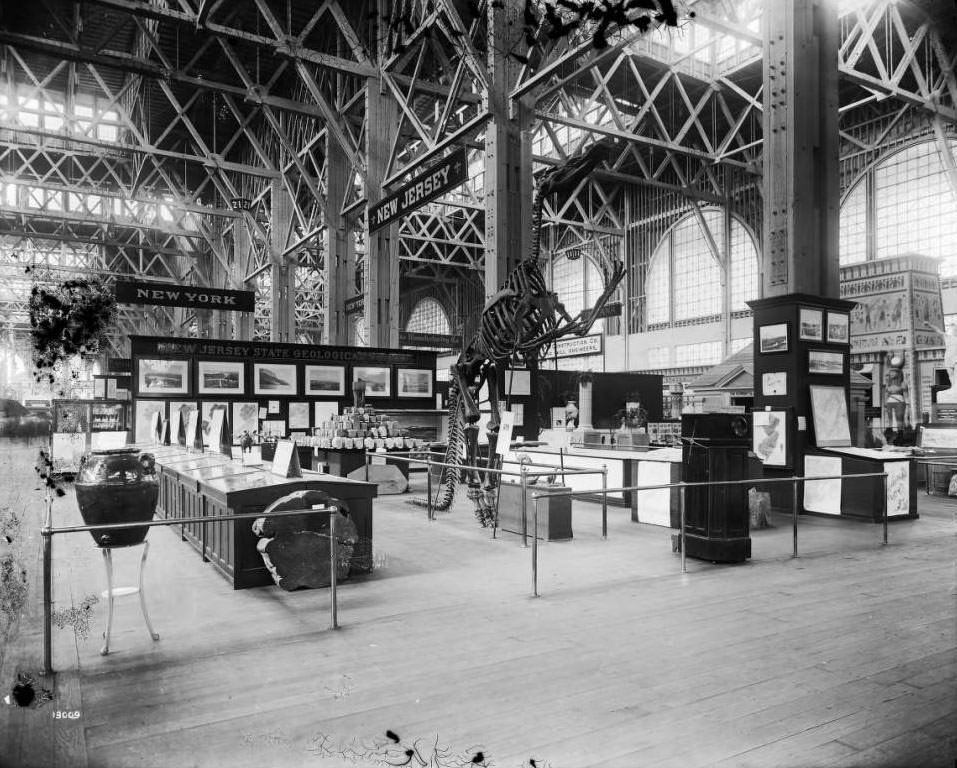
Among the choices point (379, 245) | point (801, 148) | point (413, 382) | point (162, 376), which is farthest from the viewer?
point (379, 245)

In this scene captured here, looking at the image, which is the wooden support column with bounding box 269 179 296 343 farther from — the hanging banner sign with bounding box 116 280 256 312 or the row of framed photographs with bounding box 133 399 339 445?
the row of framed photographs with bounding box 133 399 339 445

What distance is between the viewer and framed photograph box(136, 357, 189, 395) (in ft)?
45.1

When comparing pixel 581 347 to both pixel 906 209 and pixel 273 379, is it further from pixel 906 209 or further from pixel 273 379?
pixel 273 379

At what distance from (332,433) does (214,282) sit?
2134 cm

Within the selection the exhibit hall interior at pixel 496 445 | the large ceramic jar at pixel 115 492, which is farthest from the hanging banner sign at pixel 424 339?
the large ceramic jar at pixel 115 492

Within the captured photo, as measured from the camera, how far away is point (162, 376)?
14.0m

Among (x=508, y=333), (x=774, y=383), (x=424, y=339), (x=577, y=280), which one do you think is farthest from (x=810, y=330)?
(x=424, y=339)

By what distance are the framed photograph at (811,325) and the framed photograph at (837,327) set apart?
0.55 ft

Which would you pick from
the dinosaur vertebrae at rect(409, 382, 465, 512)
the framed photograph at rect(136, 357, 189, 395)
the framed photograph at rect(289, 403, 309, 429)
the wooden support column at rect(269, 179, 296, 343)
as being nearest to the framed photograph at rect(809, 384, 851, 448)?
the dinosaur vertebrae at rect(409, 382, 465, 512)

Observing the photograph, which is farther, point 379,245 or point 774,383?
point 379,245

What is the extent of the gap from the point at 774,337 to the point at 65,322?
8493mm

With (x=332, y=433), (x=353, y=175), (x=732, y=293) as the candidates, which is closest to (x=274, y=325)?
(x=353, y=175)

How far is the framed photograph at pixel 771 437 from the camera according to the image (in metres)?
8.73

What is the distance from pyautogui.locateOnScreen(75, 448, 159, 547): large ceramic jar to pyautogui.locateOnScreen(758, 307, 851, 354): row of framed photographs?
7814 millimetres
